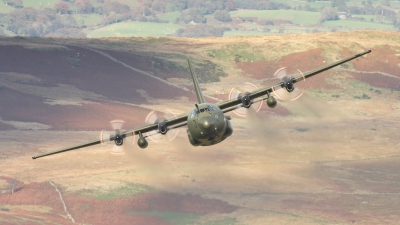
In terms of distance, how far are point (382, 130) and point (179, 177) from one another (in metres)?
48.0

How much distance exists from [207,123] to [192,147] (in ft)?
180

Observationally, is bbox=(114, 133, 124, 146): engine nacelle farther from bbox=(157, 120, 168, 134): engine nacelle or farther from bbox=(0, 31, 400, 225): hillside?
bbox=(157, 120, 168, 134): engine nacelle

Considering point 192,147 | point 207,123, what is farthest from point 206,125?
point 192,147

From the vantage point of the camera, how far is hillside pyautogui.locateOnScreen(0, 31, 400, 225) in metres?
108

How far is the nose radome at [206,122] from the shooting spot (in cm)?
6531

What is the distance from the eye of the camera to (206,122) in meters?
65.4

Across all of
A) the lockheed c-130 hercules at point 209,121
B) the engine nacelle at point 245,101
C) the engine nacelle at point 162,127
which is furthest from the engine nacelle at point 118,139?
the engine nacelle at point 245,101

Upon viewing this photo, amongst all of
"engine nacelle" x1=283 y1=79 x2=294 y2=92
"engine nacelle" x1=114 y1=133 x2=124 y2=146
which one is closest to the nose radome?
"engine nacelle" x1=283 y1=79 x2=294 y2=92

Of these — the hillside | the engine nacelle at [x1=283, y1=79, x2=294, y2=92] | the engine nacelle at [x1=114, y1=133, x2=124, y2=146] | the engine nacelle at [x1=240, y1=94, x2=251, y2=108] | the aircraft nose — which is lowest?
the aircraft nose

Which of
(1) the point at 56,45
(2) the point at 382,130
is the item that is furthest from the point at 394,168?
(1) the point at 56,45

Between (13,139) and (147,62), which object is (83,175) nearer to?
(13,139)

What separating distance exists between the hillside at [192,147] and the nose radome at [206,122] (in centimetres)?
983

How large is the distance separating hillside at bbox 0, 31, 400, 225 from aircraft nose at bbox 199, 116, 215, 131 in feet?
32.2

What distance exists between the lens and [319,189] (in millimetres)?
114000
